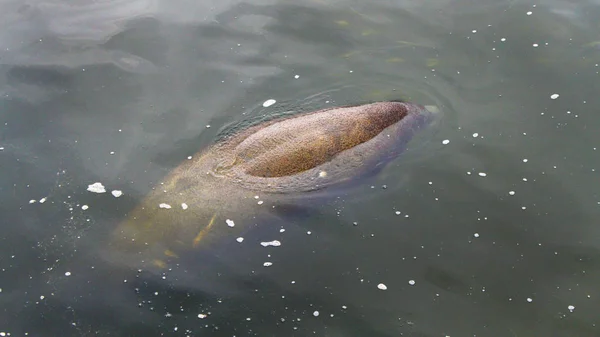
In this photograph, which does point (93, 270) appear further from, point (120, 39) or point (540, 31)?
point (540, 31)

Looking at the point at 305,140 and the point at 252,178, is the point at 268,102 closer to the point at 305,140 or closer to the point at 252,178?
the point at 305,140

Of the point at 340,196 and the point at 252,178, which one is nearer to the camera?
the point at 252,178

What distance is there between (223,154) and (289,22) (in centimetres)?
349

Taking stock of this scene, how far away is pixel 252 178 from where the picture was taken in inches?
274

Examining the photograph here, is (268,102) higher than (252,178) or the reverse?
higher

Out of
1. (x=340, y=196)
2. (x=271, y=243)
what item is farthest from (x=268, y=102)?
(x=271, y=243)

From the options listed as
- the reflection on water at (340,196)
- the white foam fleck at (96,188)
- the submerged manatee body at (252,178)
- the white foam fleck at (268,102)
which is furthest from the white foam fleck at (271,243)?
the white foam fleck at (268,102)

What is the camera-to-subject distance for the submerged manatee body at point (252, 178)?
6.75 metres

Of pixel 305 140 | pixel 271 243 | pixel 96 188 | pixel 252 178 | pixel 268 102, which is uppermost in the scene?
pixel 305 140

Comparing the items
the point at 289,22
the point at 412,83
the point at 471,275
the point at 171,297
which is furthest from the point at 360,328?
the point at 289,22

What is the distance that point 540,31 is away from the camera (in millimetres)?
9281

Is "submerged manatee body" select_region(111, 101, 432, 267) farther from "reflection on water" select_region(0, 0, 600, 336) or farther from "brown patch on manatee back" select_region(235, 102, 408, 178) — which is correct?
"reflection on water" select_region(0, 0, 600, 336)

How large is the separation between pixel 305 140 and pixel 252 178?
78 centimetres

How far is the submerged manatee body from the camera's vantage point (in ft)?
22.1
